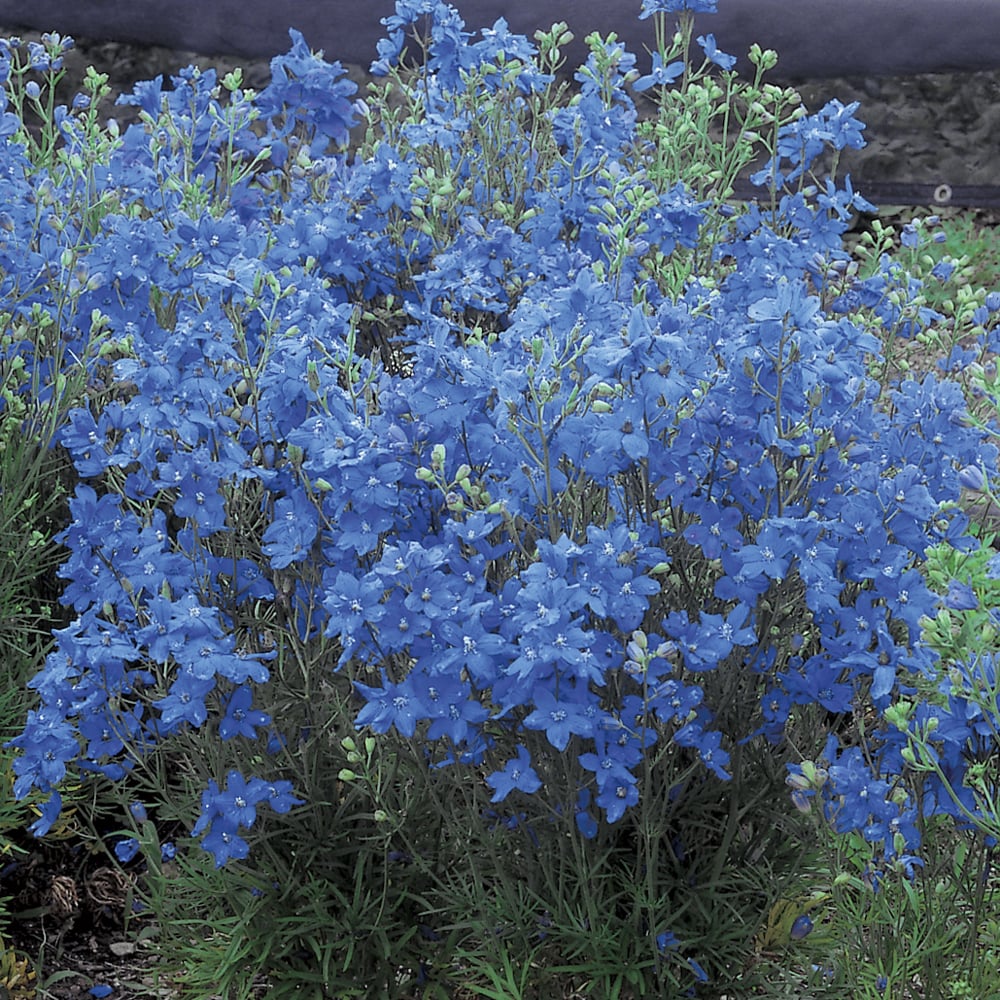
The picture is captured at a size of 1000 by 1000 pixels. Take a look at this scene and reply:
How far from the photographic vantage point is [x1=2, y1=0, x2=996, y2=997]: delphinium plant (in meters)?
2.23

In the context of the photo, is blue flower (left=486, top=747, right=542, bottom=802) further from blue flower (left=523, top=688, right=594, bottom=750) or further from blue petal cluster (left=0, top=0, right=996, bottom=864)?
blue flower (left=523, top=688, right=594, bottom=750)

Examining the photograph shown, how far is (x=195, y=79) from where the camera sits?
163 inches

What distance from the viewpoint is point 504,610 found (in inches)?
88.0

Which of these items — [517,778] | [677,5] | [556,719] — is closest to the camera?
[556,719]

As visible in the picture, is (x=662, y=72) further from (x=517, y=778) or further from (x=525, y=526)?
(x=517, y=778)

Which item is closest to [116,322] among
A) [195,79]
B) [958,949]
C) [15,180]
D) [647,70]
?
[15,180]

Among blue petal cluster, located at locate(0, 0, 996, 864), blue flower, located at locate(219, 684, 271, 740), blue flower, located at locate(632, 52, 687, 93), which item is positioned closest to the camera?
blue petal cluster, located at locate(0, 0, 996, 864)

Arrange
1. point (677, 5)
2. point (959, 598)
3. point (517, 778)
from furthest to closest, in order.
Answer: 1. point (677, 5)
2. point (517, 778)
3. point (959, 598)

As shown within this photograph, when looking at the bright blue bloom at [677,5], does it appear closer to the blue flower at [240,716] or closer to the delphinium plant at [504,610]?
the delphinium plant at [504,610]

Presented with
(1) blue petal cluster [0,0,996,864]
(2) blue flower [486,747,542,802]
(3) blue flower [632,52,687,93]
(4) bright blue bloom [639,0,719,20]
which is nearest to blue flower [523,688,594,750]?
(1) blue petal cluster [0,0,996,864]

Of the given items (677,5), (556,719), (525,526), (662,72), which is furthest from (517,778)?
(677,5)

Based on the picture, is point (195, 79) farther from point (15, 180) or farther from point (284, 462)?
point (284, 462)

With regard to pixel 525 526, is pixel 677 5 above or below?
above

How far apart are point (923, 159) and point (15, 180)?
4.64 m
